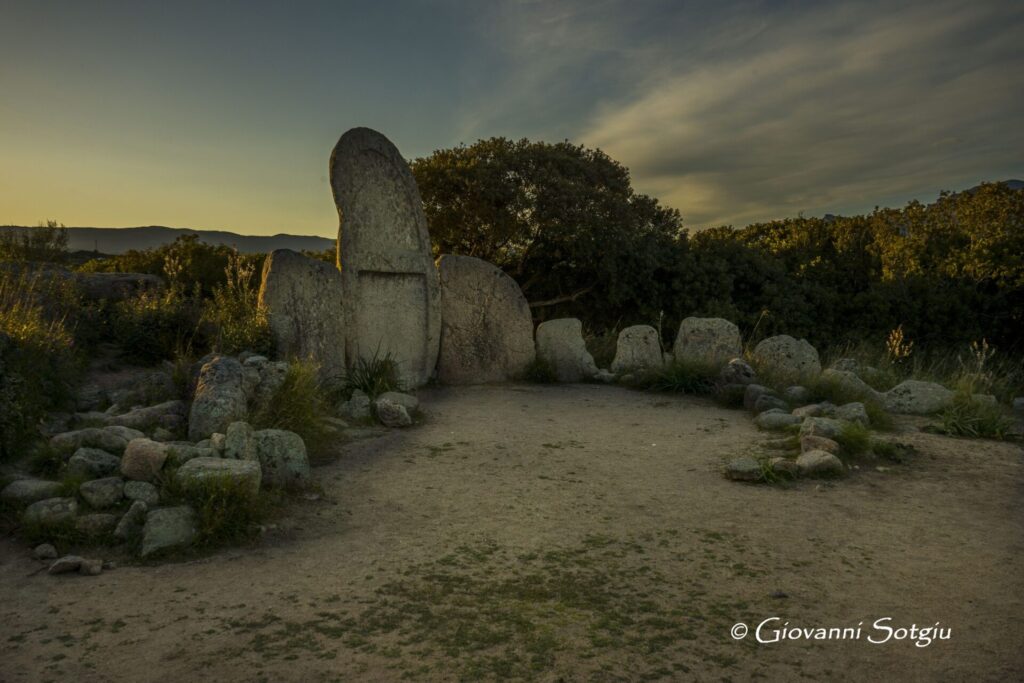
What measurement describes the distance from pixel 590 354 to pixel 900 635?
8979 mm

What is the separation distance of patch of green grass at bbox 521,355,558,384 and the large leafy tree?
411cm

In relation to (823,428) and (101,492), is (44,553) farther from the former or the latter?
(823,428)

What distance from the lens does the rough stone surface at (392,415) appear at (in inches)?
337

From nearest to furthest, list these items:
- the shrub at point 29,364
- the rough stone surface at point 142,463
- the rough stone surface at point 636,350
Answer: the rough stone surface at point 142,463
the shrub at point 29,364
the rough stone surface at point 636,350

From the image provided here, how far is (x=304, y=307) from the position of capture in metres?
9.91

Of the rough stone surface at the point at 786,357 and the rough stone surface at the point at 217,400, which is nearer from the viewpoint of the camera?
the rough stone surface at the point at 217,400

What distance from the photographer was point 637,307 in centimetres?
1639

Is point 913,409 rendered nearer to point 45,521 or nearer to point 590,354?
point 590,354

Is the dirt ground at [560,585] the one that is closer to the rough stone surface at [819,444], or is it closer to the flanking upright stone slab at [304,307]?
the rough stone surface at [819,444]

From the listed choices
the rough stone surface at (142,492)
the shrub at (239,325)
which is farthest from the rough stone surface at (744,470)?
the shrub at (239,325)

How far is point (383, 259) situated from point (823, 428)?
6.33m

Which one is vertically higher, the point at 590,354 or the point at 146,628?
the point at 590,354

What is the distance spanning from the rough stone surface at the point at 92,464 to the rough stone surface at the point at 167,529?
86 cm

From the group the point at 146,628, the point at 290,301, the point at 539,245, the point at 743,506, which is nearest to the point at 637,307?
the point at 539,245
